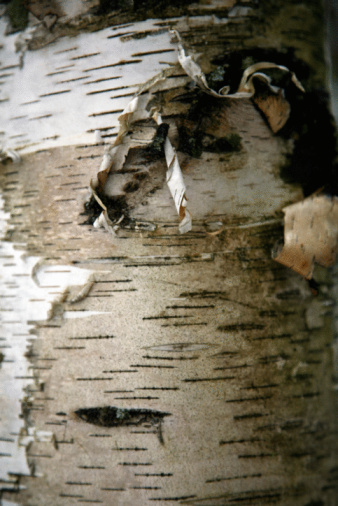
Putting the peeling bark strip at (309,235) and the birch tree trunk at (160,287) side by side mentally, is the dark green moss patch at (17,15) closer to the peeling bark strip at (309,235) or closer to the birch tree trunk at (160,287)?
the birch tree trunk at (160,287)

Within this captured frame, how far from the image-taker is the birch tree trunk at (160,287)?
0.96m

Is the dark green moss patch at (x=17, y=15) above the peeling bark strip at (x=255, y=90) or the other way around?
above

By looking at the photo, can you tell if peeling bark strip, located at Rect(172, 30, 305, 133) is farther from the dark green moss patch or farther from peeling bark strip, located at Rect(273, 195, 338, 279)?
the dark green moss patch

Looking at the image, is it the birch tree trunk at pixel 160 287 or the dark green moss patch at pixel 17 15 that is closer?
the birch tree trunk at pixel 160 287

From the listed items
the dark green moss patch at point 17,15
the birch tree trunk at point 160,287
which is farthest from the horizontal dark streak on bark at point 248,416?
the dark green moss patch at point 17,15

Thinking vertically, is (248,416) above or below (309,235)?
below

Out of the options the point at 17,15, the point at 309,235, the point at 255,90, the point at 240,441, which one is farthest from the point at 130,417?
the point at 17,15

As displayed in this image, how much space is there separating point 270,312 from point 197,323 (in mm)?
259

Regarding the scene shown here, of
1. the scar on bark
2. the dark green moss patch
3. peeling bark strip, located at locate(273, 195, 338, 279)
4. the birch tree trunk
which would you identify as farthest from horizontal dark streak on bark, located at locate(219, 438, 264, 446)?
the dark green moss patch

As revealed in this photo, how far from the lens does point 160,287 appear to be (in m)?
0.96

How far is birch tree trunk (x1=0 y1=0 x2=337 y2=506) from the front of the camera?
0.96 meters

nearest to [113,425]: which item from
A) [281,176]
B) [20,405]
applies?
[20,405]

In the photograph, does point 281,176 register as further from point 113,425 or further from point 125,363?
point 113,425

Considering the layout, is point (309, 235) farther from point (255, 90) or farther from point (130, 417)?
point (130, 417)
